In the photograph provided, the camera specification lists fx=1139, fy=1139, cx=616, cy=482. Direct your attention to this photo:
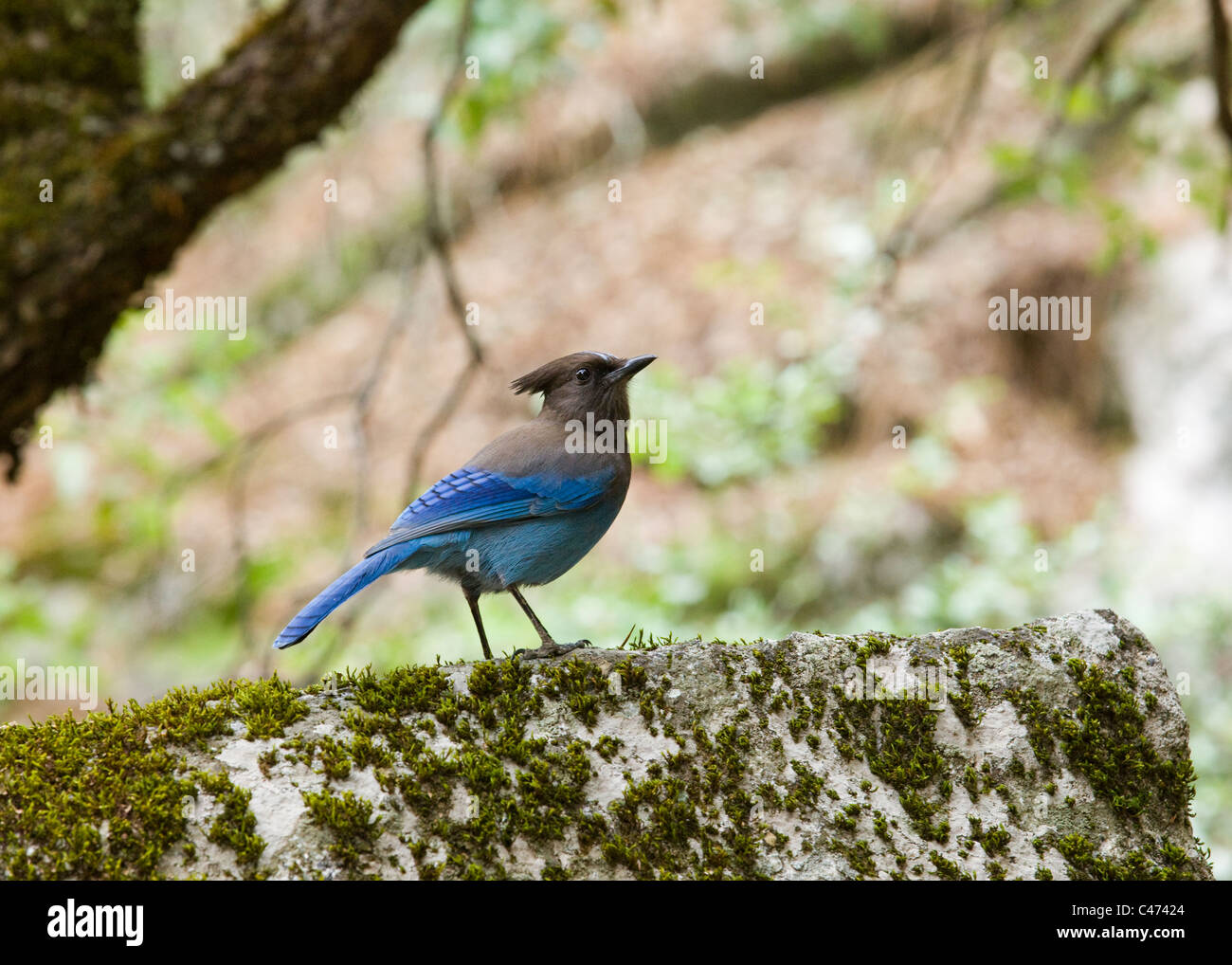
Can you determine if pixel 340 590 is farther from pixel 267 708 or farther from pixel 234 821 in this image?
pixel 234 821

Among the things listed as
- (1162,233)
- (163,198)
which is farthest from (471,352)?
(1162,233)

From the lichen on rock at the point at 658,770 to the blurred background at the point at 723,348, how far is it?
1.85m

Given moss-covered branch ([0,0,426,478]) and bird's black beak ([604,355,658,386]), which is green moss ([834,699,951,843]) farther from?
moss-covered branch ([0,0,426,478])

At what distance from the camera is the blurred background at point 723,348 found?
655cm

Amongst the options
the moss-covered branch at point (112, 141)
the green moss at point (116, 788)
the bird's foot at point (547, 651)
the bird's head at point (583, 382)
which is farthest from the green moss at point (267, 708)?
the moss-covered branch at point (112, 141)

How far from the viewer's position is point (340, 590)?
3176 millimetres

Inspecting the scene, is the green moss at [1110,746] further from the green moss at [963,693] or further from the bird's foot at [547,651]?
the bird's foot at [547,651]

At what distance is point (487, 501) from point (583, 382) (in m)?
0.68

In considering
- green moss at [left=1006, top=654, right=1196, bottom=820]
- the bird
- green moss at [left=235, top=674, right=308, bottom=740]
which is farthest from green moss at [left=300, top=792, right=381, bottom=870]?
green moss at [left=1006, top=654, right=1196, bottom=820]

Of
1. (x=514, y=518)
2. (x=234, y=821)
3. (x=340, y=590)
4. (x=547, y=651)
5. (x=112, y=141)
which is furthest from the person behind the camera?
(x=112, y=141)

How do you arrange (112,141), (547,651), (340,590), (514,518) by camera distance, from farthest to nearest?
(112,141) < (514,518) < (340,590) < (547,651)

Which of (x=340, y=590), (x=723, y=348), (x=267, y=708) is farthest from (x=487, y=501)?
(x=723, y=348)

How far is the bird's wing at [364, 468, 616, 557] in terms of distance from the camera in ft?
11.6

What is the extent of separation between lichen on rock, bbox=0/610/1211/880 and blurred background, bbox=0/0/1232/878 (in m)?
1.85
